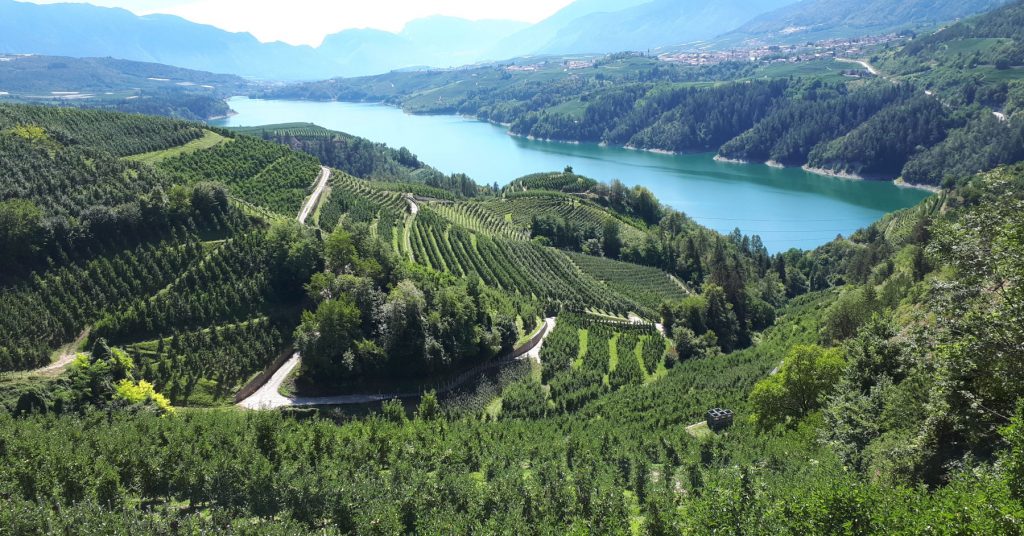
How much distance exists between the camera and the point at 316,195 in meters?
76.1

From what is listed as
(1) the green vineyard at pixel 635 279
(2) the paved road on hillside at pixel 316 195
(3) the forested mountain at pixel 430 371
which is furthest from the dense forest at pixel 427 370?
(2) the paved road on hillside at pixel 316 195

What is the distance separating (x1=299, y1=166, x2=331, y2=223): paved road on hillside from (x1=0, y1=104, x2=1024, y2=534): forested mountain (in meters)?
0.70

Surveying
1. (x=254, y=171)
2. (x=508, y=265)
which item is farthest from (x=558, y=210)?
(x=254, y=171)

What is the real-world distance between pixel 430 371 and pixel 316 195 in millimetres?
38984

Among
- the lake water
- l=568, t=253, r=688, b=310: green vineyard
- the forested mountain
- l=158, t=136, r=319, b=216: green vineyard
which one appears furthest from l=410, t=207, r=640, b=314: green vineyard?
the lake water

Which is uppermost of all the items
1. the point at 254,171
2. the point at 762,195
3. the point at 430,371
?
the point at 254,171

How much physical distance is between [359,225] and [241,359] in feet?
59.2

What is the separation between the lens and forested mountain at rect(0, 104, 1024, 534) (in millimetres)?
20938

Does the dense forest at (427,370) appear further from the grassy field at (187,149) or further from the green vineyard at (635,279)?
the green vineyard at (635,279)

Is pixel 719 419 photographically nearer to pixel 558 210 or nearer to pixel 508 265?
pixel 508 265

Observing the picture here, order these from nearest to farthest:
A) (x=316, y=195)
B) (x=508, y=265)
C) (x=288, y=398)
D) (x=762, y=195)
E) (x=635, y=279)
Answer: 1. (x=288, y=398)
2. (x=508, y=265)
3. (x=316, y=195)
4. (x=635, y=279)
5. (x=762, y=195)

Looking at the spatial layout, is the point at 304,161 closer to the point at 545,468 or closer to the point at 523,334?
the point at 523,334

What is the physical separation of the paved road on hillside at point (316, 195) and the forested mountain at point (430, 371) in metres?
0.70

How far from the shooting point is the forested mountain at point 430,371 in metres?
20.9
